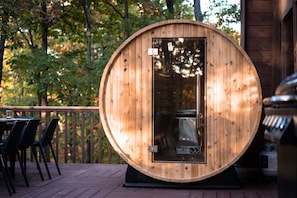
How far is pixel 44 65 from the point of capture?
→ 36.5 feet

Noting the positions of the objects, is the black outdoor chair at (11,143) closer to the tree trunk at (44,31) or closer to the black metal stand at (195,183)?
the black metal stand at (195,183)

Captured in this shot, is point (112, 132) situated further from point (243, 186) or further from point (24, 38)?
point (24, 38)

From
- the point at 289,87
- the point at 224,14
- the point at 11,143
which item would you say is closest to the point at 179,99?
the point at 11,143

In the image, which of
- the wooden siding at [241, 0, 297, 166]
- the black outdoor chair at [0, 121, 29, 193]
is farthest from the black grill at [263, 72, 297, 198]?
the wooden siding at [241, 0, 297, 166]

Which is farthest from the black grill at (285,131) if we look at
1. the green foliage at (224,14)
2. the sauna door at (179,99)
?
the green foliage at (224,14)

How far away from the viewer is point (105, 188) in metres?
5.12

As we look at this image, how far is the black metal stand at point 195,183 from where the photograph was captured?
A: 510cm

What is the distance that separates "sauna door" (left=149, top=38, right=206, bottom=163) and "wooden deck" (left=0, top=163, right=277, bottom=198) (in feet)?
1.42

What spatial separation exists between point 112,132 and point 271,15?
303cm

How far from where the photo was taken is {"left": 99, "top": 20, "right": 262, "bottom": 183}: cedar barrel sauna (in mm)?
5051

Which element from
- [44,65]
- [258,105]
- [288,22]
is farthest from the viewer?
[44,65]

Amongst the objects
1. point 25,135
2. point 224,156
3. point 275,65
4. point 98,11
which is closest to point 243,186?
point 224,156

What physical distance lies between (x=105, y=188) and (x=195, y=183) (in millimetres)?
1027

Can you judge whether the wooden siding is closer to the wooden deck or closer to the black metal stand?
the wooden deck
